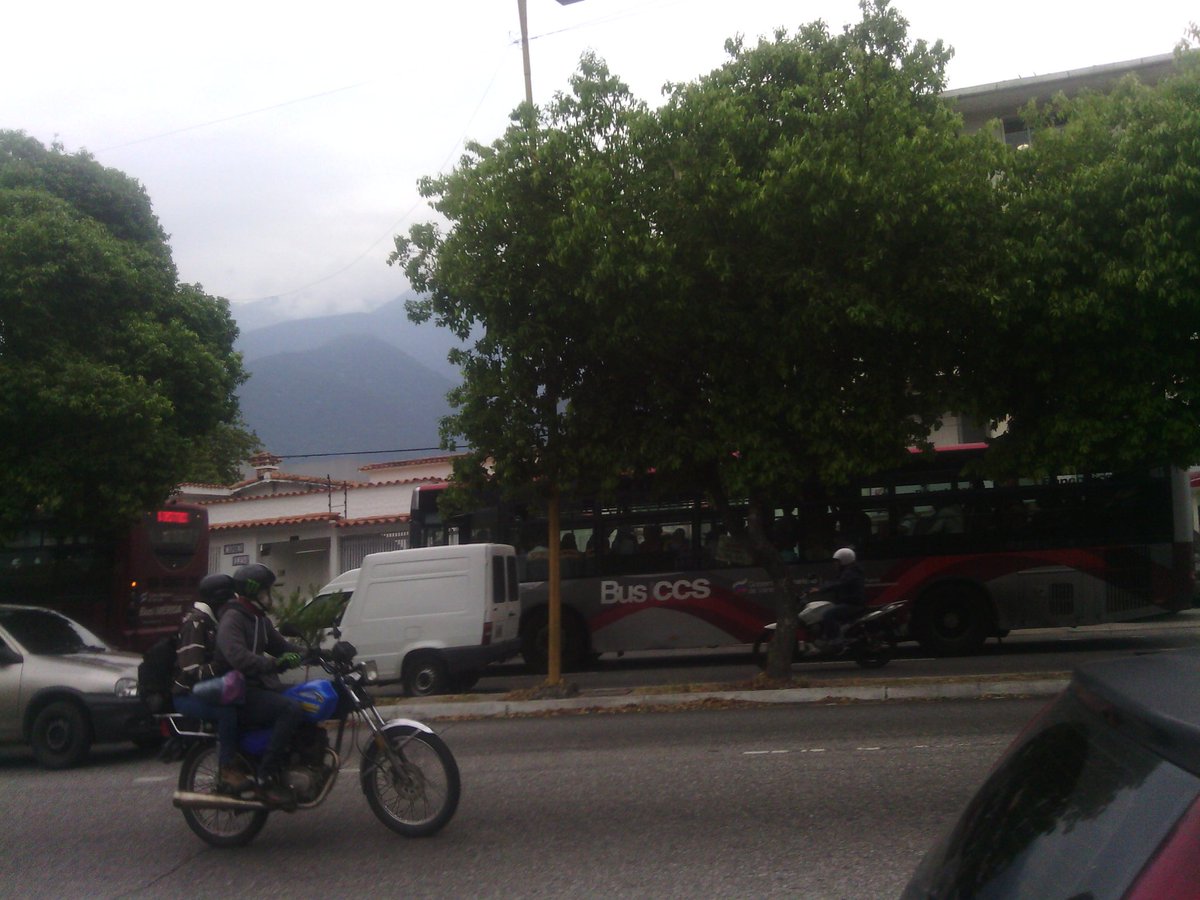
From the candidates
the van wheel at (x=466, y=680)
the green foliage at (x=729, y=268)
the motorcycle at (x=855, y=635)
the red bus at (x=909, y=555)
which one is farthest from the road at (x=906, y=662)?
the green foliage at (x=729, y=268)

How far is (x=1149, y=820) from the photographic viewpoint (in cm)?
191

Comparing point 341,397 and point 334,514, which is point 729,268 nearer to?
point 334,514

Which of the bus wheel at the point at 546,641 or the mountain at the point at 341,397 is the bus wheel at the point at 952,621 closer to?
the bus wheel at the point at 546,641

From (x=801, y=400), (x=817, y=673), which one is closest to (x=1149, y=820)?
(x=801, y=400)

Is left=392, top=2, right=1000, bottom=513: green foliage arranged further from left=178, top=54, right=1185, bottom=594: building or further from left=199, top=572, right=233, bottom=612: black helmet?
left=178, top=54, right=1185, bottom=594: building

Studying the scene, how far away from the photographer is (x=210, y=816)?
276 inches

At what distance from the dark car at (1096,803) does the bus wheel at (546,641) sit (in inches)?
619

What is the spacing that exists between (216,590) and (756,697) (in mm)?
7833

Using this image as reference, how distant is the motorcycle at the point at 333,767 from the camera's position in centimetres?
679

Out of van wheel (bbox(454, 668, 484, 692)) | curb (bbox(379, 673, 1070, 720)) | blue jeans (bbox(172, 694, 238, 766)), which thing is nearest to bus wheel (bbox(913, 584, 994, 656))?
curb (bbox(379, 673, 1070, 720))

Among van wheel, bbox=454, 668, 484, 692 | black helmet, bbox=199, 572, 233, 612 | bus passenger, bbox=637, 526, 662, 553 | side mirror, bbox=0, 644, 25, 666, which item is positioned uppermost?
bus passenger, bbox=637, 526, 662, 553

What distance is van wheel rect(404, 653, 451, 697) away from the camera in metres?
15.5

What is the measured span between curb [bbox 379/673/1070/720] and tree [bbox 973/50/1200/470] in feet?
8.98

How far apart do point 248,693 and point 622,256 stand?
6776 millimetres
